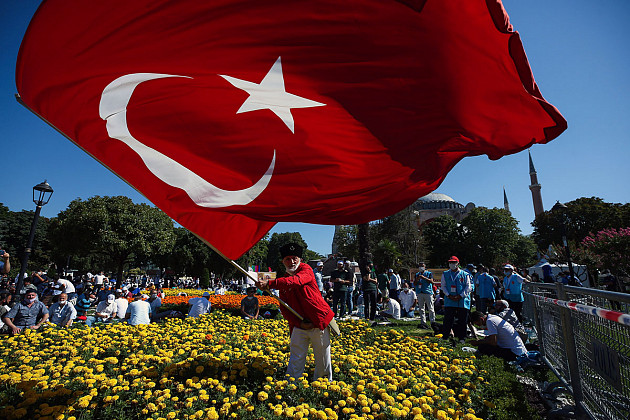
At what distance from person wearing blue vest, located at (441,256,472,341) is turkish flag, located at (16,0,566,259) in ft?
16.8

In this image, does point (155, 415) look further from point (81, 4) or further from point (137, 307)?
point (137, 307)

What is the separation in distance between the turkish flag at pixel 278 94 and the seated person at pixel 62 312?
726 centimetres

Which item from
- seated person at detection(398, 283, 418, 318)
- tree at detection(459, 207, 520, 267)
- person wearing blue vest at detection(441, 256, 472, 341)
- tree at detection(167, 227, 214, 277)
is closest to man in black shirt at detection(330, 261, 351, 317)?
seated person at detection(398, 283, 418, 318)

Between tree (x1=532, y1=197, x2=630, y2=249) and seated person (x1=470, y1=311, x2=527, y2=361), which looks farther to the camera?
tree (x1=532, y1=197, x2=630, y2=249)

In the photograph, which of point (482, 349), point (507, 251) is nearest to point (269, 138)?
point (482, 349)

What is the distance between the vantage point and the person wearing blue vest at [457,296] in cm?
791

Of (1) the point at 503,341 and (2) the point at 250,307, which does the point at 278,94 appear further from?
(2) the point at 250,307

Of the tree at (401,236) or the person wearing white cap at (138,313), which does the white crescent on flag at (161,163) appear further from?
the tree at (401,236)

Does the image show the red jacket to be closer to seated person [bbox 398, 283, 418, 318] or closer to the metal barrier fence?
the metal barrier fence

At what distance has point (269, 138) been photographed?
10.9 feet

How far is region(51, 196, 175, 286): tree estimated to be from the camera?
2670 centimetres

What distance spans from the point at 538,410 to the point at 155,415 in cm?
476

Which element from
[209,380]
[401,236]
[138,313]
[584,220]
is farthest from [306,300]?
[584,220]

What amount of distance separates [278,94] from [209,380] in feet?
10.3
